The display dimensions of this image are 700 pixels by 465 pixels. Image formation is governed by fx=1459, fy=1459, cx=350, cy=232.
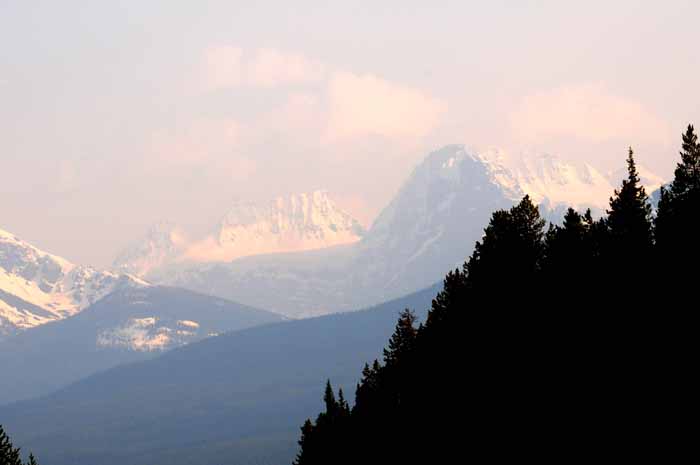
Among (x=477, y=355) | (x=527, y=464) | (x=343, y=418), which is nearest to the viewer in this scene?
(x=527, y=464)

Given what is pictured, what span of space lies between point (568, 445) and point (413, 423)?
25.5 m

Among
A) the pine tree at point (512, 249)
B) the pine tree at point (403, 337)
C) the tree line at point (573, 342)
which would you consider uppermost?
the pine tree at point (403, 337)

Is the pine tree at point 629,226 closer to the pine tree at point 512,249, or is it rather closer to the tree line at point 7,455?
the pine tree at point 512,249

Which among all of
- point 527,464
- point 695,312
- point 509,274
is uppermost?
point 509,274

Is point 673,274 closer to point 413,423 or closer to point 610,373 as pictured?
point 610,373

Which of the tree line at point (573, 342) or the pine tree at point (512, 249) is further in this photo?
the pine tree at point (512, 249)

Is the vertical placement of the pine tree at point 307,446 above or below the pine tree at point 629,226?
above

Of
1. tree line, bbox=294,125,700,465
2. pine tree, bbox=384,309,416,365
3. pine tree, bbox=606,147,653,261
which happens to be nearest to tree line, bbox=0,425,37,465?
tree line, bbox=294,125,700,465

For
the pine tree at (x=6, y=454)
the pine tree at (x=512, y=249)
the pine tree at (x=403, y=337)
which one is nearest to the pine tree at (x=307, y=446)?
the pine tree at (x=403, y=337)

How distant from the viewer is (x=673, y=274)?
2338 inches

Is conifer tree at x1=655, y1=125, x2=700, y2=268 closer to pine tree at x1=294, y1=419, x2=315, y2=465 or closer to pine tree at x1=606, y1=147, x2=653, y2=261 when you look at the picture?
pine tree at x1=606, y1=147, x2=653, y2=261

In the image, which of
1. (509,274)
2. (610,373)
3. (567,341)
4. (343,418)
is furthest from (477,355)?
(343,418)

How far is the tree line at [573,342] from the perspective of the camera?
55.7m

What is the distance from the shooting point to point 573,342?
202 ft
